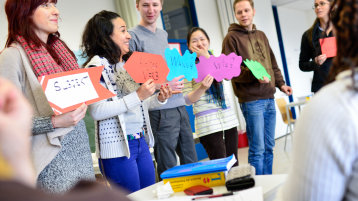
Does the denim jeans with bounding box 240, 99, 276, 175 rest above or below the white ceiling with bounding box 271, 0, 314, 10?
below

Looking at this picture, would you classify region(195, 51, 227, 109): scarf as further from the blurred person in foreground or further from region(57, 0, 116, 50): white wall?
the blurred person in foreground

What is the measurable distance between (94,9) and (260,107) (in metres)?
2.25

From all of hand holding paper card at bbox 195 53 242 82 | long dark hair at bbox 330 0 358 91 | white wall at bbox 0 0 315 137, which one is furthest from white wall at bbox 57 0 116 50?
long dark hair at bbox 330 0 358 91

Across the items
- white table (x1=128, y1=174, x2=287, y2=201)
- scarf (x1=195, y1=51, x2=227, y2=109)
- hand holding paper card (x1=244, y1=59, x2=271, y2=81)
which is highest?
hand holding paper card (x1=244, y1=59, x2=271, y2=81)

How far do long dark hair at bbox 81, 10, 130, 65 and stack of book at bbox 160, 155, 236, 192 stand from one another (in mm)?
841

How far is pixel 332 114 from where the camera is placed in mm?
554

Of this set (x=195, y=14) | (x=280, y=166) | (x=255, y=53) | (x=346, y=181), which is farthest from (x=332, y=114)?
(x=195, y=14)

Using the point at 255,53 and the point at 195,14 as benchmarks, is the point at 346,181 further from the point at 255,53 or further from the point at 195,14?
the point at 195,14

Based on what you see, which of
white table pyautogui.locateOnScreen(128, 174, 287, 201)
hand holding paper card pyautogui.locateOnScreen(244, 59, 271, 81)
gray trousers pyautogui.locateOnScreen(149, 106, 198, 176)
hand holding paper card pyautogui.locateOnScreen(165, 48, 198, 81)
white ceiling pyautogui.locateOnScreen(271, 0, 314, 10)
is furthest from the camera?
white ceiling pyautogui.locateOnScreen(271, 0, 314, 10)

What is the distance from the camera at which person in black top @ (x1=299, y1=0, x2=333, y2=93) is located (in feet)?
8.91

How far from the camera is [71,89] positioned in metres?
1.40

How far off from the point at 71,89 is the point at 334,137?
1.11 meters

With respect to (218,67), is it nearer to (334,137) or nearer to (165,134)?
(165,134)

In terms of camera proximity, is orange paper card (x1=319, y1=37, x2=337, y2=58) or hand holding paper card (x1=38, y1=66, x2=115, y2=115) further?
orange paper card (x1=319, y1=37, x2=337, y2=58)
